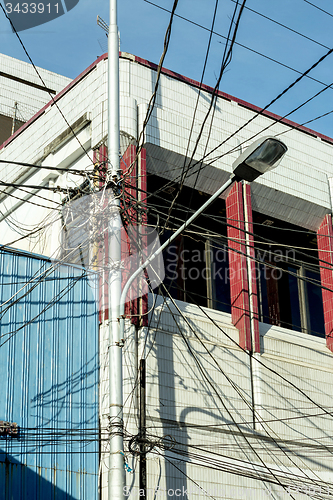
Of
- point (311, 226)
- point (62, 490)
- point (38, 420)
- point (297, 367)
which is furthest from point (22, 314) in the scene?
point (311, 226)

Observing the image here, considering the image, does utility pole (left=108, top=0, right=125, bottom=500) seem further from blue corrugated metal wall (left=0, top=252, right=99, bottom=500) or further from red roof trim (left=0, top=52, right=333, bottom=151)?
red roof trim (left=0, top=52, right=333, bottom=151)

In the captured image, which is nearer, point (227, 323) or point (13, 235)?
point (227, 323)

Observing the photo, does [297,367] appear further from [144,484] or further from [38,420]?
[38,420]

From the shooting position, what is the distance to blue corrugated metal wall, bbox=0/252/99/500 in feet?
37.0

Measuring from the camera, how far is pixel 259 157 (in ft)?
28.6

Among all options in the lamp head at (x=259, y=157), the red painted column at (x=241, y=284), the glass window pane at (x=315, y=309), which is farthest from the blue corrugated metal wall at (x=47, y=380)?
the glass window pane at (x=315, y=309)

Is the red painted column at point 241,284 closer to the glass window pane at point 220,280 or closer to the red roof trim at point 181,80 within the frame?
the glass window pane at point 220,280

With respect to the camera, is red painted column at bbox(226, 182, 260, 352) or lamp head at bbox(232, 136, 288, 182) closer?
lamp head at bbox(232, 136, 288, 182)

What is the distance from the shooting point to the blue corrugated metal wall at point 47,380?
11.3m

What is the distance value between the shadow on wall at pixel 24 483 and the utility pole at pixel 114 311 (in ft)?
8.83

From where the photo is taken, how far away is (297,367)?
51.0ft

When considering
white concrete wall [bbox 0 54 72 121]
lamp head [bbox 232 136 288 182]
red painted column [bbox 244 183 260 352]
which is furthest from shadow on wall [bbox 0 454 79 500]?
white concrete wall [bbox 0 54 72 121]

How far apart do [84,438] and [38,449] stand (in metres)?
0.95

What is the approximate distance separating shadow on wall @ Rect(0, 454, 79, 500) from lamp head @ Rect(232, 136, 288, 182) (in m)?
6.13
